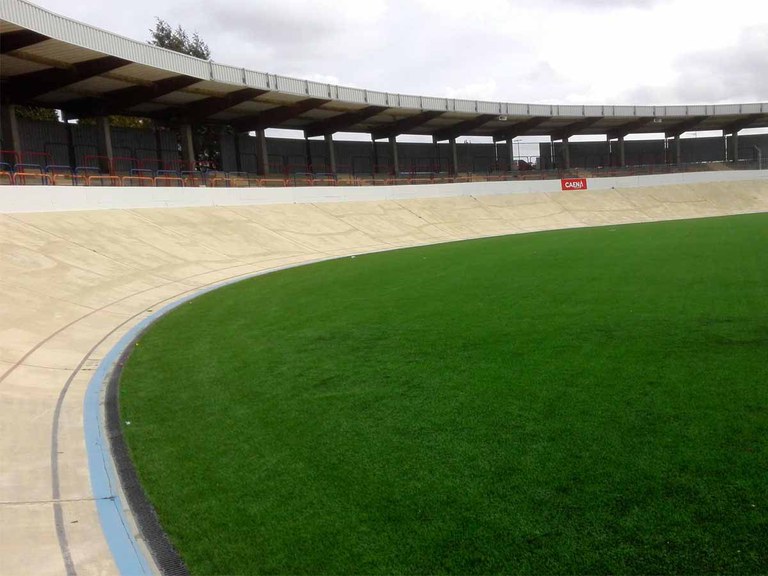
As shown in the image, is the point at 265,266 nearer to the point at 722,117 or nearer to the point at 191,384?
the point at 191,384

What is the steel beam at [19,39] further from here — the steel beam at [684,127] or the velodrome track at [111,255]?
the steel beam at [684,127]

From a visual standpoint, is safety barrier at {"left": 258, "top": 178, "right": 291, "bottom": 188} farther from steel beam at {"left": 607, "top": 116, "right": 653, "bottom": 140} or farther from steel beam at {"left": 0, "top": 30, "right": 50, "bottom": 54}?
steel beam at {"left": 607, "top": 116, "right": 653, "bottom": 140}

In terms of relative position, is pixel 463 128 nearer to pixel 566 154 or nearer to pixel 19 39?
pixel 566 154

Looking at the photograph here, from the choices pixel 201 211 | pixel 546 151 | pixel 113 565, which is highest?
pixel 546 151

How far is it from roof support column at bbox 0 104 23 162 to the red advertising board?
130ft

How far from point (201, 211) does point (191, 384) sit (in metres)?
21.0

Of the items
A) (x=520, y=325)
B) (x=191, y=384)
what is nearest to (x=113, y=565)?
(x=191, y=384)

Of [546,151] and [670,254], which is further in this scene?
[546,151]

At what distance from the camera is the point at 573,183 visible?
50688 millimetres

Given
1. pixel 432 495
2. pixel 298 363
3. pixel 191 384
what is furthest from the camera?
pixel 298 363

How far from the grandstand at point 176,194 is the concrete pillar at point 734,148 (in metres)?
0.26

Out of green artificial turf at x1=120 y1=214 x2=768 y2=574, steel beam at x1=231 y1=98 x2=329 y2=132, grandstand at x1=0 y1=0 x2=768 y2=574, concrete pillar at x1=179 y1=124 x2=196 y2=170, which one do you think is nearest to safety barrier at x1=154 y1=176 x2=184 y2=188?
grandstand at x1=0 y1=0 x2=768 y2=574

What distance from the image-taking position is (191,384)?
7.25 metres

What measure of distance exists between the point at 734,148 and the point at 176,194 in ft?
213
